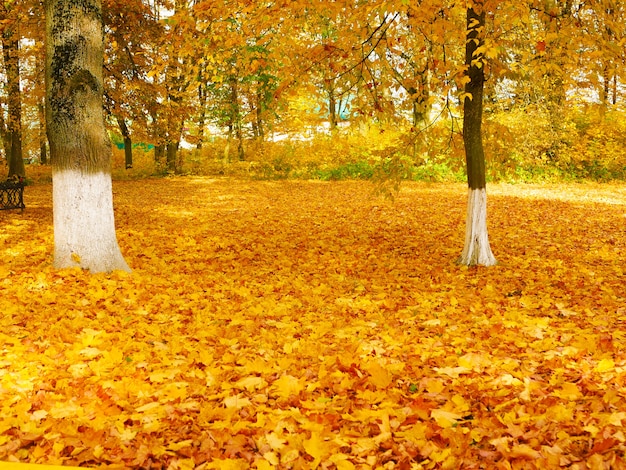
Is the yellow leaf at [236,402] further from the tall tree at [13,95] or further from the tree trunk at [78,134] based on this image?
the tall tree at [13,95]

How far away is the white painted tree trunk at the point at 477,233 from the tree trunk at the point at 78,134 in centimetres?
493

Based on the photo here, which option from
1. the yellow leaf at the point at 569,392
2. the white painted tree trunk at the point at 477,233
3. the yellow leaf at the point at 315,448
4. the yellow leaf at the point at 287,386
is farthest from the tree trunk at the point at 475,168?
the yellow leaf at the point at 315,448

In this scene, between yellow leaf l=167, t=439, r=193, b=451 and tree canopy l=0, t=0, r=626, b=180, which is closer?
yellow leaf l=167, t=439, r=193, b=451

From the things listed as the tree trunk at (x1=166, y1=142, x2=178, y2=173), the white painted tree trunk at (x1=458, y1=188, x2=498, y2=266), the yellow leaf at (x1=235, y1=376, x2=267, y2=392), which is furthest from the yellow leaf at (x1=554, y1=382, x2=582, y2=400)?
the tree trunk at (x1=166, y1=142, x2=178, y2=173)

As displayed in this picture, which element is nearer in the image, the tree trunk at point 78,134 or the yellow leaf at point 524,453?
the yellow leaf at point 524,453

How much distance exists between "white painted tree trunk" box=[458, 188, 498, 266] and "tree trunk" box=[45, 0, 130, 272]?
493 centimetres

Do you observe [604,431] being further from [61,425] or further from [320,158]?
[320,158]

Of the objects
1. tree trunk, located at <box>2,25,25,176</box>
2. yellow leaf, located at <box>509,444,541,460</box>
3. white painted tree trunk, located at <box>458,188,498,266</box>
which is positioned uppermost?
tree trunk, located at <box>2,25,25,176</box>

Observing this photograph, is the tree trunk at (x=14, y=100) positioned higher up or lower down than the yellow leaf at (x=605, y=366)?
higher up

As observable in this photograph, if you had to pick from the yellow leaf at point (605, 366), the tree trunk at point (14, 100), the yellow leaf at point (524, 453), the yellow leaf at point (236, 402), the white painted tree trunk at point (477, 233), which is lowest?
the yellow leaf at point (236, 402)

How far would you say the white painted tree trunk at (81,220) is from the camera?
611cm

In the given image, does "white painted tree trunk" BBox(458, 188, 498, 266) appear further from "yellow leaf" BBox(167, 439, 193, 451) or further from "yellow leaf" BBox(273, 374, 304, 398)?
"yellow leaf" BBox(167, 439, 193, 451)

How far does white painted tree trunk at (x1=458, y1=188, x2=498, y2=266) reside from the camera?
7.29 metres

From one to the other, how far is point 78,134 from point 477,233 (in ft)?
17.9
